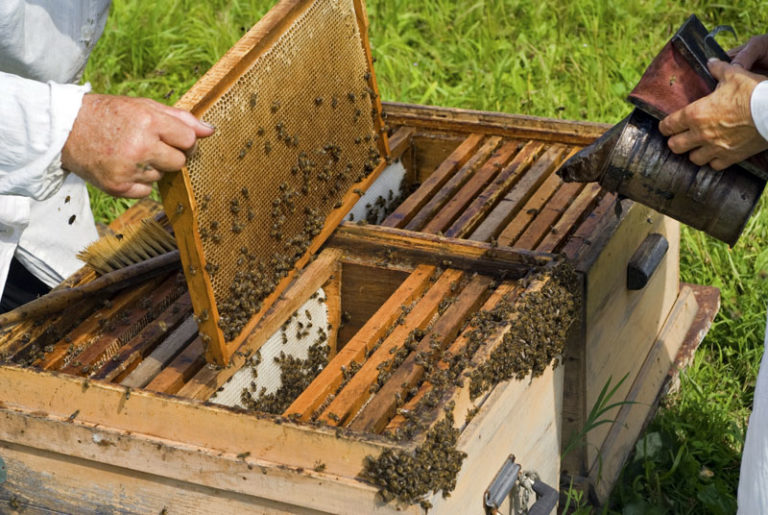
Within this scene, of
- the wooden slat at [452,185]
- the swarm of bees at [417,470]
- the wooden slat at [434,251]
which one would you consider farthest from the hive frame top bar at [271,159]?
the swarm of bees at [417,470]

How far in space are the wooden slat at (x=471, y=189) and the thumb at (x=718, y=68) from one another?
101 cm

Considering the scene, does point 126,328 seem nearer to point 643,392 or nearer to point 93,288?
point 93,288

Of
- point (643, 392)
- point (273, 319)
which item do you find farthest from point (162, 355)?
point (643, 392)

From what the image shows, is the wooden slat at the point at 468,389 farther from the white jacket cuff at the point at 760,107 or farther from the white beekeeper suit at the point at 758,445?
the white jacket cuff at the point at 760,107

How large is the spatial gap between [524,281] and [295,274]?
26.8 inches

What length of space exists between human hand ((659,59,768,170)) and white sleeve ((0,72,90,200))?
1.49 m

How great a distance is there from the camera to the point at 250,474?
2125 millimetres

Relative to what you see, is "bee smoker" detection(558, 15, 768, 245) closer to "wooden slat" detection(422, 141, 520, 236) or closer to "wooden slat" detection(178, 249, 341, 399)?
"wooden slat" detection(422, 141, 520, 236)

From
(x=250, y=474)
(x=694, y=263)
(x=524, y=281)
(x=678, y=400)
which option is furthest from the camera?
(x=694, y=263)

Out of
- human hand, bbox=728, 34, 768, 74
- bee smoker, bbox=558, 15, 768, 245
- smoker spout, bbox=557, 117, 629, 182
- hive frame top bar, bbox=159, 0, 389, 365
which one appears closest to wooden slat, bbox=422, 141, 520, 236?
hive frame top bar, bbox=159, 0, 389, 365

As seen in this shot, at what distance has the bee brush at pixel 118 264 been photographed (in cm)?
263

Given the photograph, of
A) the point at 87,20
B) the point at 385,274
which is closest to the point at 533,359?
the point at 385,274

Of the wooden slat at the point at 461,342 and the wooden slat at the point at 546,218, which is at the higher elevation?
the wooden slat at the point at 546,218

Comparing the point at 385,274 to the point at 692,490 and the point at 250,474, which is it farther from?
the point at 692,490
